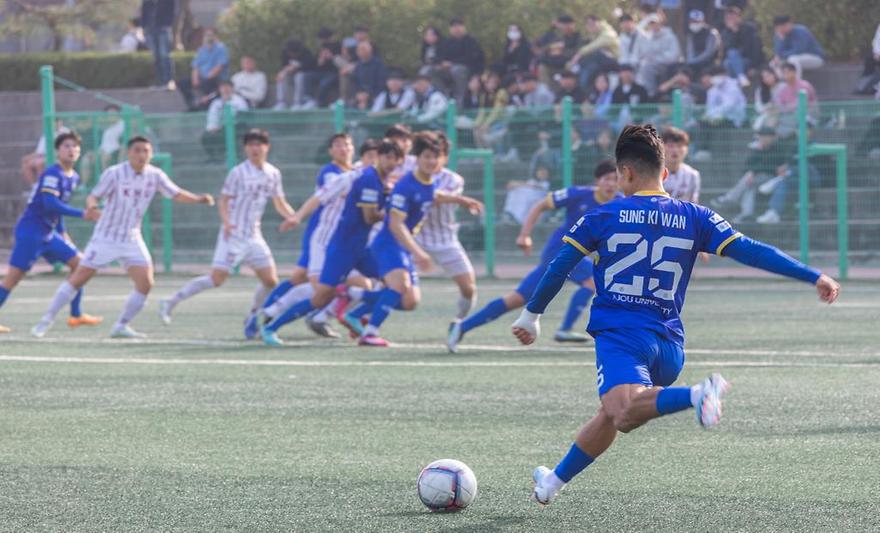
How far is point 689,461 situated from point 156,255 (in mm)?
17466

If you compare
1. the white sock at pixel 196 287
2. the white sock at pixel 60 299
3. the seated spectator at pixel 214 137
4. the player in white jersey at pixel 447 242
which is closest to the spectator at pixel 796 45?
the seated spectator at pixel 214 137

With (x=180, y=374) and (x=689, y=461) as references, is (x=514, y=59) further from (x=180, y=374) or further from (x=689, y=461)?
(x=689, y=461)

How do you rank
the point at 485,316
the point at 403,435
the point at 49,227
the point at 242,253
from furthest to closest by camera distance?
the point at 49,227
the point at 242,253
the point at 485,316
the point at 403,435

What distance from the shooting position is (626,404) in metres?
6.31

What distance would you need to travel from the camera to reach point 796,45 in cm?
2308

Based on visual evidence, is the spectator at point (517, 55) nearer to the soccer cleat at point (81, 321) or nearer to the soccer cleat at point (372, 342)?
the soccer cleat at point (81, 321)

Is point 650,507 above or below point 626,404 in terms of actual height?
below

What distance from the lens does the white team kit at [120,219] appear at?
1480cm

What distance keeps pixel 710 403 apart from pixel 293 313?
28.3 ft

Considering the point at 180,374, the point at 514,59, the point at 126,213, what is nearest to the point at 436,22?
the point at 514,59

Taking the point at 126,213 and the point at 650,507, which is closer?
the point at 650,507

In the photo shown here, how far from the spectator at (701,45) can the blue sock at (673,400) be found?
56.7ft

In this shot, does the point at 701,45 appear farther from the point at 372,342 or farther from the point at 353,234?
the point at 372,342

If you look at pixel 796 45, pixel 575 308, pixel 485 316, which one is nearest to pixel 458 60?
pixel 796 45
